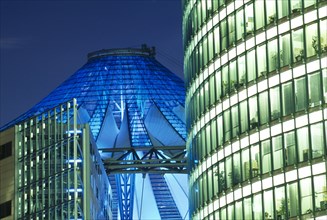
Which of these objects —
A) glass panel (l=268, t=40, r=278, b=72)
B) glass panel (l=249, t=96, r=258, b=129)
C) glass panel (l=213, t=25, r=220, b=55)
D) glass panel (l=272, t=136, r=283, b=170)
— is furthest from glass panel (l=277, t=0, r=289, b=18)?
glass panel (l=213, t=25, r=220, b=55)

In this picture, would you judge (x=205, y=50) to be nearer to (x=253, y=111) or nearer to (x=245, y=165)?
(x=253, y=111)

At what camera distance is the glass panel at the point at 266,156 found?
4055 inches

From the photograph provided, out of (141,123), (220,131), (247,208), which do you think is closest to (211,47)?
(220,131)

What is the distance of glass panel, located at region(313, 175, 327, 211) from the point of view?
97.0 meters

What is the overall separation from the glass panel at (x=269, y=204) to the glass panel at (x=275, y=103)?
15.7ft

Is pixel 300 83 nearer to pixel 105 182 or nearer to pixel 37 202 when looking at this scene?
pixel 37 202

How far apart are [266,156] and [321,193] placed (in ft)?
23.2

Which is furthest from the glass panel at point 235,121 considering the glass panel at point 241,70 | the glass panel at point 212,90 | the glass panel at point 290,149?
the glass panel at point 290,149

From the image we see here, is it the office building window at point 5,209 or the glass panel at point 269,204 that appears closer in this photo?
the glass panel at point 269,204

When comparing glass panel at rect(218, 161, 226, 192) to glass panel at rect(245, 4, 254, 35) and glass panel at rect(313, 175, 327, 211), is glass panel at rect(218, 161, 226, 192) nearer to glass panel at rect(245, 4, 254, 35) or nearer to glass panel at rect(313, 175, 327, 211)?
glass panel at rect(245, 4, 254, 35)

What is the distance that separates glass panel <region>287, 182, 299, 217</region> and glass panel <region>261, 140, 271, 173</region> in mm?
3318

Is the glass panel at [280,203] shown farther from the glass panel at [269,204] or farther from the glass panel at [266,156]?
the glass panel at [266,156]

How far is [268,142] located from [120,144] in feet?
264

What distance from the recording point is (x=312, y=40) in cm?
10000
